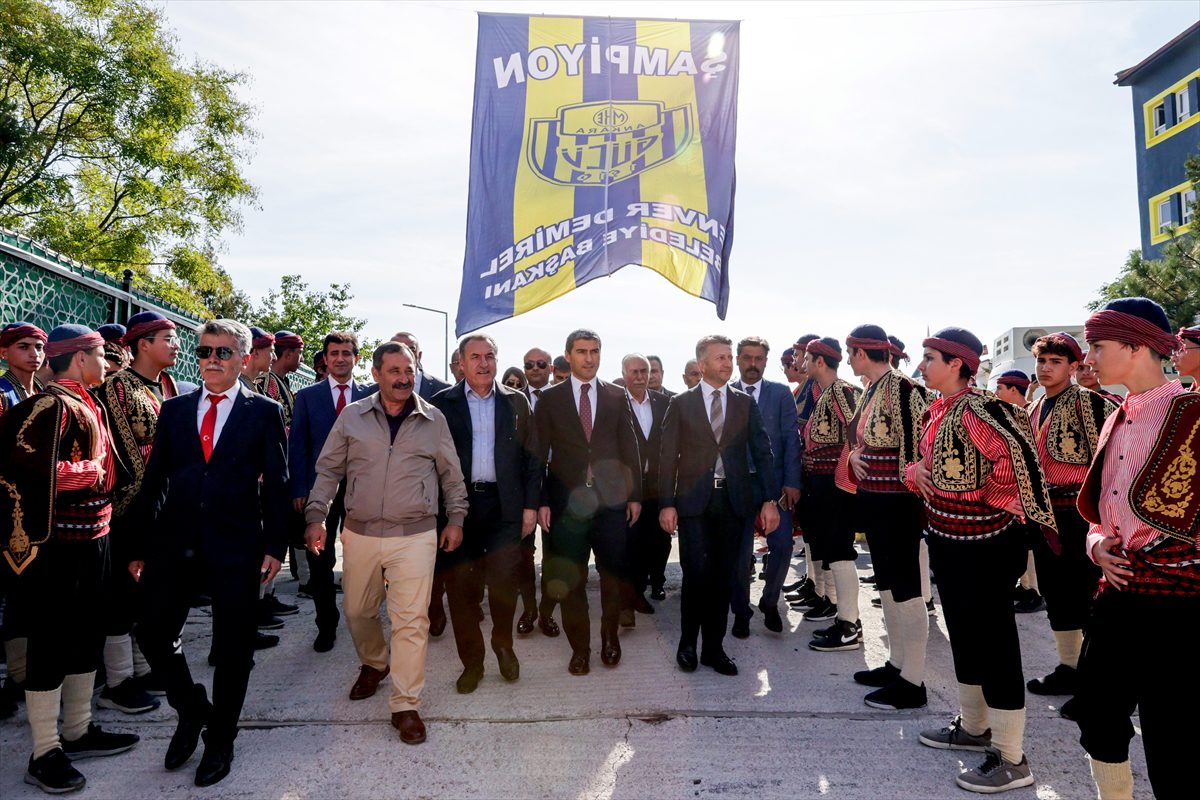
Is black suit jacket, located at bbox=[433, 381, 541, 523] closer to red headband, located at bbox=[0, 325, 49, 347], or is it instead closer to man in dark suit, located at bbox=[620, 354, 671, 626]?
man in dark suit, located at bbox=[620, 354, 671, 626]

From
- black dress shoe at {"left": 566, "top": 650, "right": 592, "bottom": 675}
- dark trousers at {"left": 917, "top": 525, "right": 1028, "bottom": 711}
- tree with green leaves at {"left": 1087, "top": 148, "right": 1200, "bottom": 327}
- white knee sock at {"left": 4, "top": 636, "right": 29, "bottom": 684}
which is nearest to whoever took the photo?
dark trousers at {"left": 917, "top": 525, "right": 1028, "bottom": 711}

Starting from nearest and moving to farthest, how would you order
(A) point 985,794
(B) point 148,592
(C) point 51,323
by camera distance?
(A) point 985,794 → (B) point 148,592 → (C) point 51,323

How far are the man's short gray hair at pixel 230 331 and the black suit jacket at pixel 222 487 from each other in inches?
8.7

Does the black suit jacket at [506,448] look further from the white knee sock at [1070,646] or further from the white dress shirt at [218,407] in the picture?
the white knee sock at [1070,646]

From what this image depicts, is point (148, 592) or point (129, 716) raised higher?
point (148, 592)

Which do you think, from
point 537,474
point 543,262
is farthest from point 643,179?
point 537,474

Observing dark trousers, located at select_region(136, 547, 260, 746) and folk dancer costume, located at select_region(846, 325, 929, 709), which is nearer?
dark trousers, located at select_region(136, 547, 260, 746)

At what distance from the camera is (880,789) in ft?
11.3

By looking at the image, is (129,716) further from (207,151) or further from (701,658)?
(207,151)

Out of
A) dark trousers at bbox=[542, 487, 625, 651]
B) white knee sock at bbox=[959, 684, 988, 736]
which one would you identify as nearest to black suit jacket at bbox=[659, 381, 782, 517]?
dark trousers at bbox=[542, 487, 625, 651]

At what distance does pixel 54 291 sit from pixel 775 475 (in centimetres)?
635

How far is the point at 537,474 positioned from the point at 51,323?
4604mm

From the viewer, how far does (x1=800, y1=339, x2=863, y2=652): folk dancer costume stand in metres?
5.75

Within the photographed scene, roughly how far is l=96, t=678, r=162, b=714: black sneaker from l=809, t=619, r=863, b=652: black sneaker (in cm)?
446
